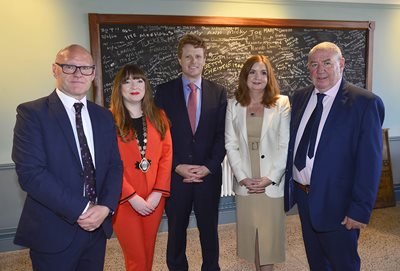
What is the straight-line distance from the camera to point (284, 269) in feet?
9.75

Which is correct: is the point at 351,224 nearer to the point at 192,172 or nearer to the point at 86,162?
the point at 192,172

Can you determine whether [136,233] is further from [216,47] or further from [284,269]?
[216,47]

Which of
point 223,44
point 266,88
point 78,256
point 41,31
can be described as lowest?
point 78,256

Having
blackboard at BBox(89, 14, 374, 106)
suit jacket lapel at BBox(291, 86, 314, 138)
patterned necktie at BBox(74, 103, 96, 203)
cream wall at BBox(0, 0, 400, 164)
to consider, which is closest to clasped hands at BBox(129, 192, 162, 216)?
patterned necktie at BBox(74, 103, 96, 203)

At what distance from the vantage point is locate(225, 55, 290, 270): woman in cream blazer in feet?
7.78

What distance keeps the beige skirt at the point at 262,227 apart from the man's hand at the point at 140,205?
0.67 metres

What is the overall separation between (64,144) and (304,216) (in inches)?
55.7

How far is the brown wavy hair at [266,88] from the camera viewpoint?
2.40 meters

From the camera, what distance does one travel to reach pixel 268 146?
2.38 m

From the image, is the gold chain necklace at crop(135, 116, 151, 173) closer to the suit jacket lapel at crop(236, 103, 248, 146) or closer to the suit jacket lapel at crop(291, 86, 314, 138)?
the suit jacket lapel at crop(236, 103, 248, 146)

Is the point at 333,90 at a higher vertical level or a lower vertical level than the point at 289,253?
higher

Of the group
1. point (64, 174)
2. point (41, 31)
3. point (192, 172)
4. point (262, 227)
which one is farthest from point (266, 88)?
point (41, 31)

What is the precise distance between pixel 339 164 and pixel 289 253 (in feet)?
5.30

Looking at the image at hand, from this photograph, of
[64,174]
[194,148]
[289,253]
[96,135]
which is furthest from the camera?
[289,253]
